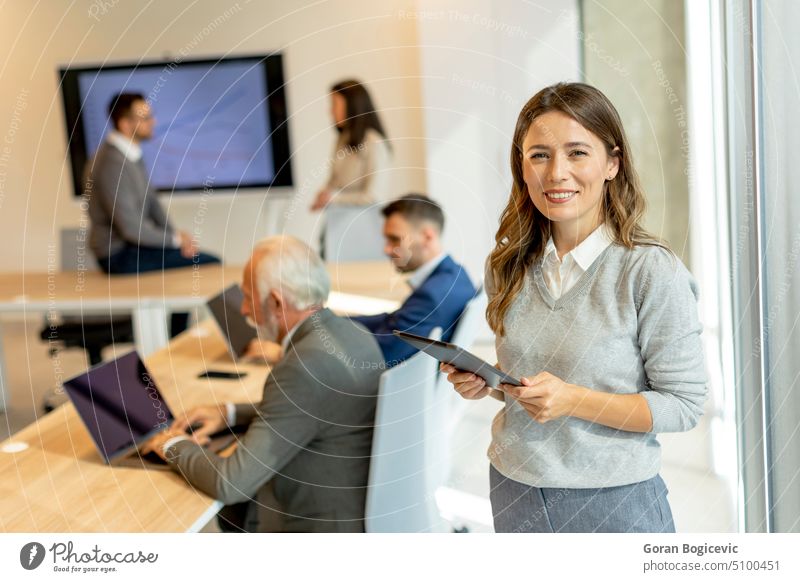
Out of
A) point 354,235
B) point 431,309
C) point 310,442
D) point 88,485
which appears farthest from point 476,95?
point 88,485

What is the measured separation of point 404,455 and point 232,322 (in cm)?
94

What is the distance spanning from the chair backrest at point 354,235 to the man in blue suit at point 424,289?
1204mm

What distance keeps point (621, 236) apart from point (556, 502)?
0.41 meters

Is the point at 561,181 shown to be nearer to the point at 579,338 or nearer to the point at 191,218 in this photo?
the point at 579,338

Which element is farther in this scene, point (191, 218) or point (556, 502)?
point (191, 218)

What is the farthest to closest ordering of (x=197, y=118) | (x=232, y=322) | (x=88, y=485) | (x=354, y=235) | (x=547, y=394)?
(x=197, y=118)
(x=354, y=235)
(x=232, y=322)
(x=88, y=485)
(x=547, y=394)

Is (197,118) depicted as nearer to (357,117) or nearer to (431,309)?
(357,117)

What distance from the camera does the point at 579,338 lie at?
46.9 inches

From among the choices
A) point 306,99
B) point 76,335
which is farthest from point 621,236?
point 306,99

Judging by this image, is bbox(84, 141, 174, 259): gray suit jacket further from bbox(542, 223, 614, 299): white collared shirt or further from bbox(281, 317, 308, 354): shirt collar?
bbox(542, 223, 614, 299): white collared shirt

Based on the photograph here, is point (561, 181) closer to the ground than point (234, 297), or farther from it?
farther from it

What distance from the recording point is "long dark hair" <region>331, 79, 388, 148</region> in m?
4.38

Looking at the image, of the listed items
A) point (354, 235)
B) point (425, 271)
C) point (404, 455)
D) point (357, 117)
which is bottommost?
point (404, 455)

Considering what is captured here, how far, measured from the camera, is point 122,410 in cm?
184
